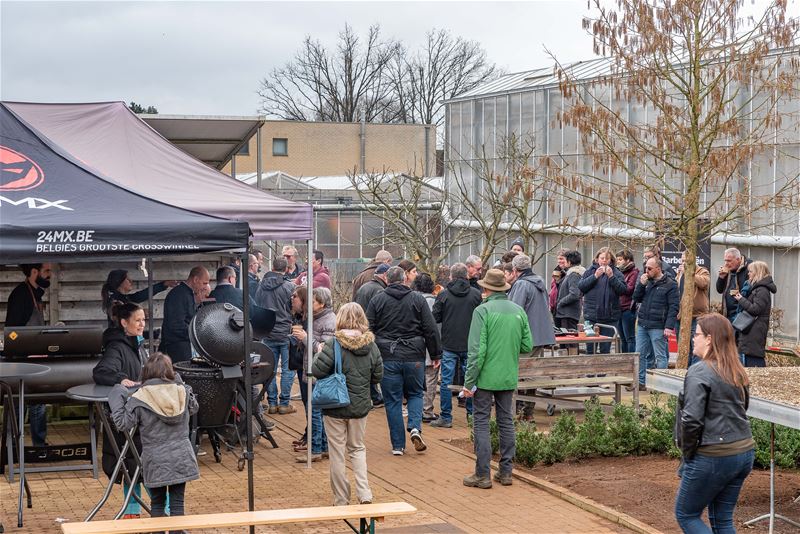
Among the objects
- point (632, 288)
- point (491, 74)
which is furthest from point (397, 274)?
point (491, 74)

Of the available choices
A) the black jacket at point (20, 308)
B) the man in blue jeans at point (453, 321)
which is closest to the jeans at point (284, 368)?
the man in blue jeans at point (453, 321)

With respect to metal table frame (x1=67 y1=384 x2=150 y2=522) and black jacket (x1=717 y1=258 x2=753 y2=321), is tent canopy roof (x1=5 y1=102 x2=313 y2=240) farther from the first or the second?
black jacket (x1=717 y1=258 x2=753 y2=321)

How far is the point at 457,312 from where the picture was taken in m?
11.9

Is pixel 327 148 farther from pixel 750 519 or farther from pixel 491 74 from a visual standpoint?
pixel 750 519

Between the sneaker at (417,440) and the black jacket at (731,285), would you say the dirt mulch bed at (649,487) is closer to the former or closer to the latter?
the sneaker at (417,440)

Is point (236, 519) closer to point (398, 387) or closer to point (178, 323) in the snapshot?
point (398, 387)

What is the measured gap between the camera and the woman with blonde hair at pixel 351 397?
8.32m

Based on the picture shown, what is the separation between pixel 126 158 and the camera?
33.5 feet

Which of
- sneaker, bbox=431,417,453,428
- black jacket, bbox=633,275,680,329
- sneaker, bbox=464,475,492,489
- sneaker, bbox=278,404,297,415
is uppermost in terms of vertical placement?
black jacket, bbox=633,275,680,329

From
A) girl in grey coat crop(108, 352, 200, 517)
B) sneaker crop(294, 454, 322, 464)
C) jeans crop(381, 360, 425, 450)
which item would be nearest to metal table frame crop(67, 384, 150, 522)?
girl in grey coat crop(108, 352, 200, 517)

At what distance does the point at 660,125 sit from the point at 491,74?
55.2 m

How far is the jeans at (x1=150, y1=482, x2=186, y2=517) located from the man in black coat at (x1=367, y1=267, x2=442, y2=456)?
346 centimetres

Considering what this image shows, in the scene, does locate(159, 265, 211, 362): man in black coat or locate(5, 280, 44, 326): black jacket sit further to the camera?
locate(159, 265, 211, 362): man in black coat

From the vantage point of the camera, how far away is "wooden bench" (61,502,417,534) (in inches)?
248
